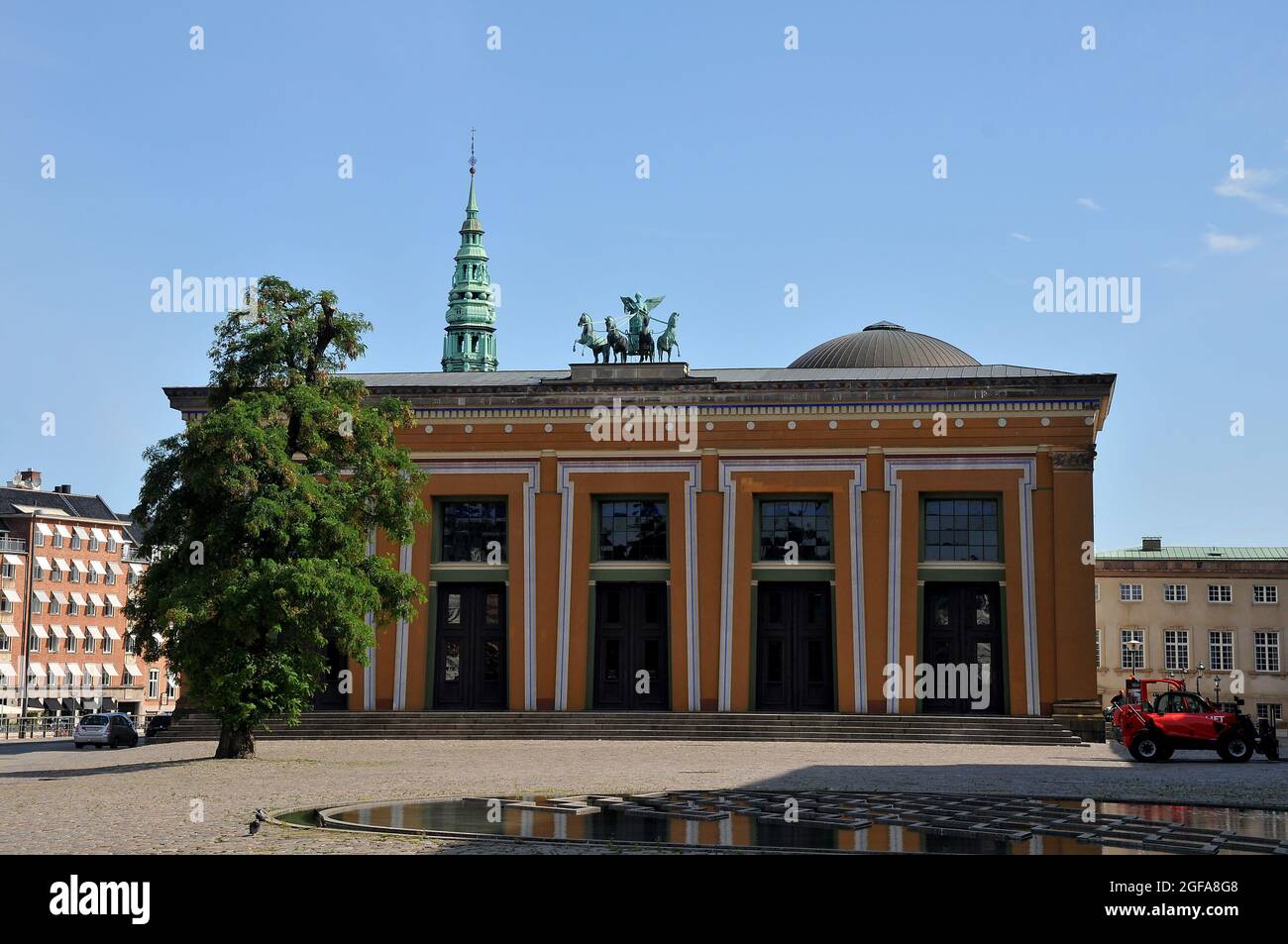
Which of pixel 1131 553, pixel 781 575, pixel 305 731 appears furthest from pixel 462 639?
pixel 1131 553

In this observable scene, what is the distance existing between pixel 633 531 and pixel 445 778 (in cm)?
2135

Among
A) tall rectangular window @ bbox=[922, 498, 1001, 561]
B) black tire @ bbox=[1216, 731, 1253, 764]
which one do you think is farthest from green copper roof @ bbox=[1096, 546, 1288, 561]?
black tire @ bbox=[1216, 731, 1253, 764]

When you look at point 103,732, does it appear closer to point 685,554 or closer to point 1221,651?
point 685,554

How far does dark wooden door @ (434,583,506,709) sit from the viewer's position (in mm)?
46688

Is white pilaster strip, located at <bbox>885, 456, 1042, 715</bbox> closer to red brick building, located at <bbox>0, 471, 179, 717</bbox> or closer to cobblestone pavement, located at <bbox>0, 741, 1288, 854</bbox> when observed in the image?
cobblestone pavement, located at <bbox>0, 741, 1288, 854</bbox>

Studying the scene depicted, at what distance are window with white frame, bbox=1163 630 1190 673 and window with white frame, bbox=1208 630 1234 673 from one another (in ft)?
4.07

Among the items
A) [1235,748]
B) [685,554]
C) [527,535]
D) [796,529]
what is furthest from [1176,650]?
[1235,748]

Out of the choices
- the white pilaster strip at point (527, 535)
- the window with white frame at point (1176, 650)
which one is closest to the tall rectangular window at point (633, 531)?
the white pilaster strip at point (527, 535)

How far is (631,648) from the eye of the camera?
46.2 metres

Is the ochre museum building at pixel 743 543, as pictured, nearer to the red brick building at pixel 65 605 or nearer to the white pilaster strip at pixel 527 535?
the white pilaster strip at pixel 527 535

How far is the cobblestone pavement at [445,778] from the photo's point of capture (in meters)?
16.3

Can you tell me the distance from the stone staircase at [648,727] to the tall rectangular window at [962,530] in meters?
5.36
